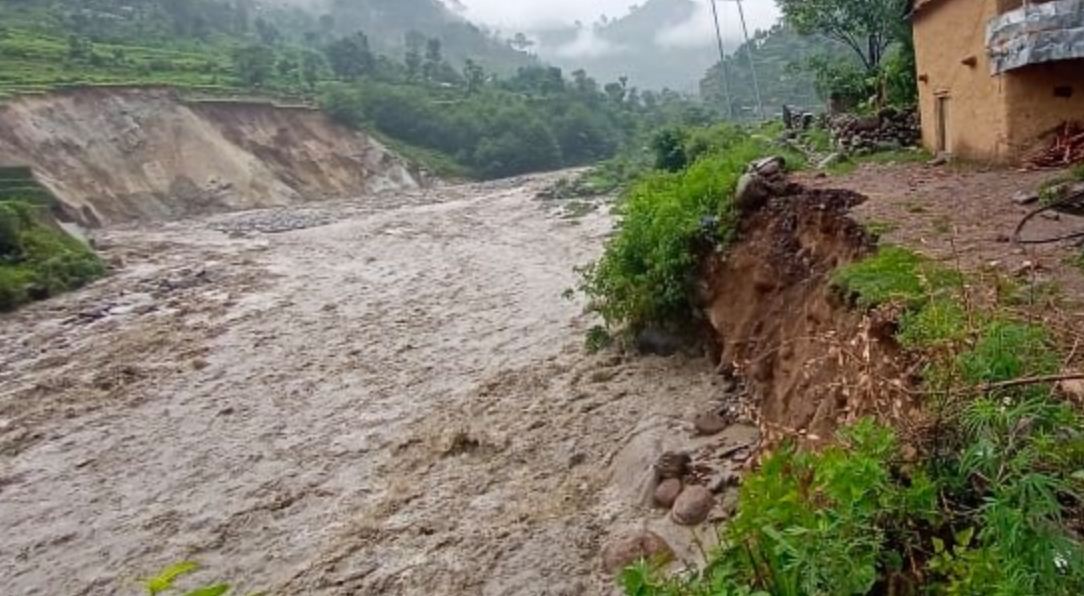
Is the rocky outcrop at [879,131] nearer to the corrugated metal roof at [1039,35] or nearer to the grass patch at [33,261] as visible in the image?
the corrugated metal roof at [1039,35]

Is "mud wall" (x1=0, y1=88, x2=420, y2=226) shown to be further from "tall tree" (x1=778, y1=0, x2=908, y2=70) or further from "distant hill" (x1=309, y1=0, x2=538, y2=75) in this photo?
"distant hill" (x1=309, y1=0, x2=538, y2=75)

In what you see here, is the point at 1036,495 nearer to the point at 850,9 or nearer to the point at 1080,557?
the point at 1080,557

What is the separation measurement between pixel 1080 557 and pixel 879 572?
2.98ft

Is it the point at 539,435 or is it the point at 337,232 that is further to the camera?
the point at 337,232

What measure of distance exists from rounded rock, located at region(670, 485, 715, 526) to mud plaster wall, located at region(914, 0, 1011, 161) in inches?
288

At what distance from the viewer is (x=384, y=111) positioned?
58.9 metres

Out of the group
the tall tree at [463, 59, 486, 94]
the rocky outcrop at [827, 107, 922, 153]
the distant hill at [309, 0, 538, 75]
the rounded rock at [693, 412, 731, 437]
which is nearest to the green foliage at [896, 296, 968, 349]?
the rounded rock at [693, 412, 731, 437]

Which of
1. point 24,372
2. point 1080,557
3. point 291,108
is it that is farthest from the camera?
point 291,108

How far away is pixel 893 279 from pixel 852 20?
1923cm

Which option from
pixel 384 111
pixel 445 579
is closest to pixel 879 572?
pixel 445 579

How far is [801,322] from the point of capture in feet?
28.6

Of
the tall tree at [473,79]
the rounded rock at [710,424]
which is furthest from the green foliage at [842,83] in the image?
the tall tree at [473,79]

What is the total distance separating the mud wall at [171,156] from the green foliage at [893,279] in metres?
33.6

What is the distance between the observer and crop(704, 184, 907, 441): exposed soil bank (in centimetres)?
578
